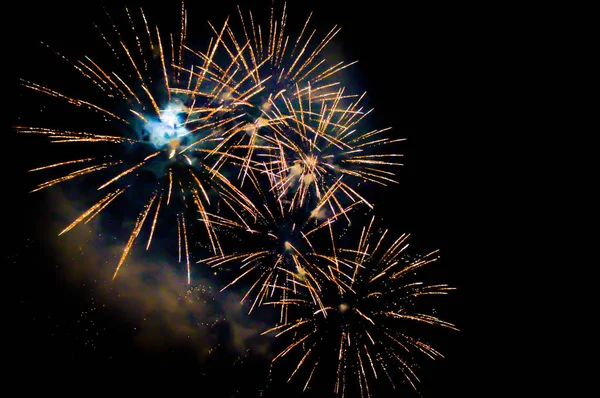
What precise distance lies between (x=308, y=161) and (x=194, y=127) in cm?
208

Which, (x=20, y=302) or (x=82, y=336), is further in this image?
(x=82, y=336)

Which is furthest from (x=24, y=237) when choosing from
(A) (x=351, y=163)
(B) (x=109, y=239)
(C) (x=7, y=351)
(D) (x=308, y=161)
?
(A) (x=351, y=163)

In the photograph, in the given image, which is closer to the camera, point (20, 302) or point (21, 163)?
point (21, 163)

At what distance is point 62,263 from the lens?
1021cm

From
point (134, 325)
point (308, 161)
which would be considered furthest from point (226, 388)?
point (308, 161)

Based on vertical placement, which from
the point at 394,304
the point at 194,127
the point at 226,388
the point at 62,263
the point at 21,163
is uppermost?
the point at 21,163

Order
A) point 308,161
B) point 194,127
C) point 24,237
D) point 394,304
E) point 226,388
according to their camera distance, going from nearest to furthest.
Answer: point 194,127 < point 308,161 < point 394,304 < point 24,237 < point 226,388

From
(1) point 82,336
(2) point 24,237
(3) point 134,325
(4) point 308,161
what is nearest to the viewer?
(4) point 308,161

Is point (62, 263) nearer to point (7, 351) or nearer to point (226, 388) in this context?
point (7, 351)

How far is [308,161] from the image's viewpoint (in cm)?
605

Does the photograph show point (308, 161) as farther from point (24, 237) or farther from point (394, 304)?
point (24, 237)

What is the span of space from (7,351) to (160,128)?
9846mm

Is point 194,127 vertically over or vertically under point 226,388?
over

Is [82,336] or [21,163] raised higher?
[21,163]
